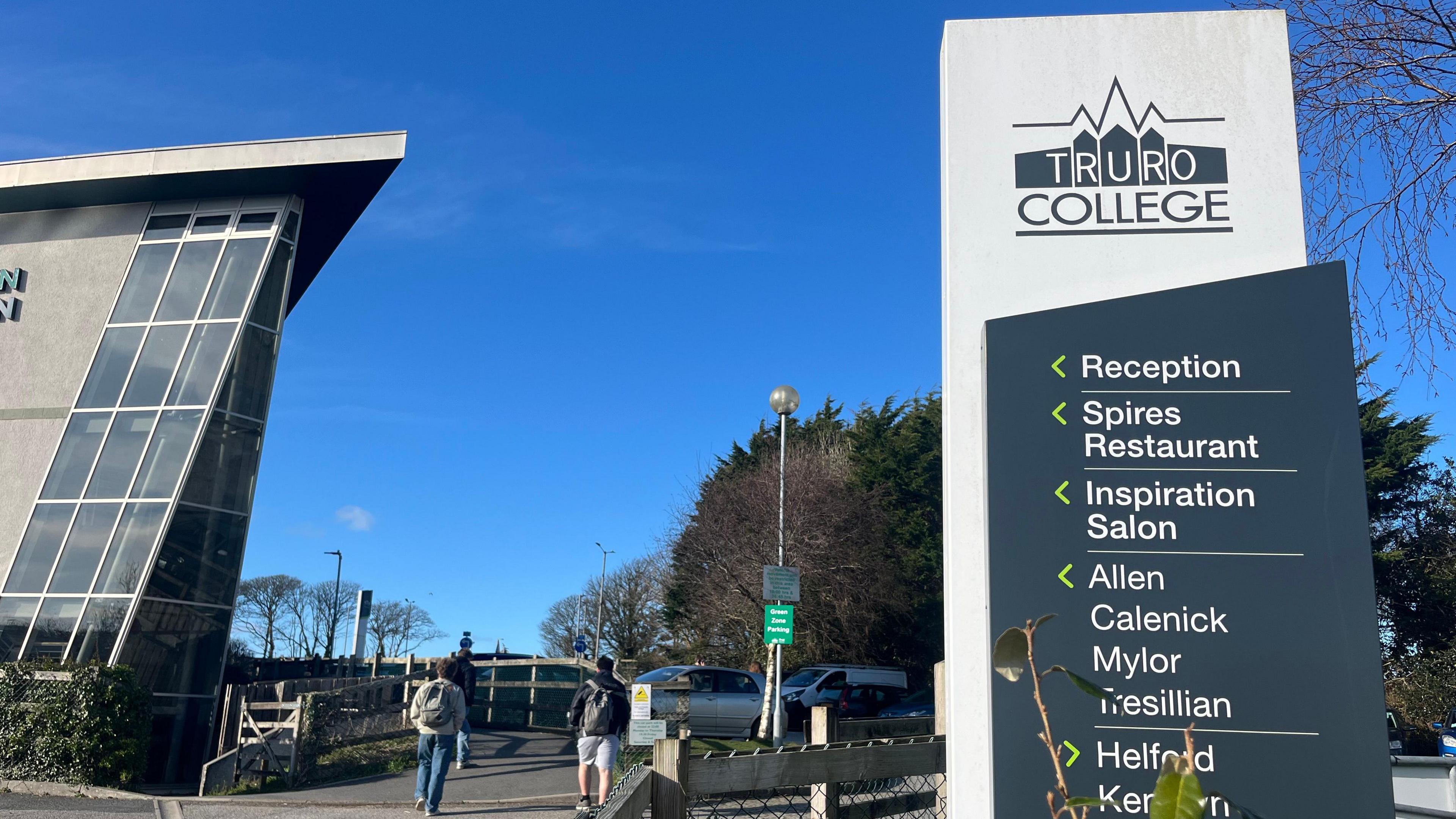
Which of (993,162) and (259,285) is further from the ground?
(259,285)

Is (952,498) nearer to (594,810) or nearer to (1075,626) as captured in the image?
(1075,626)

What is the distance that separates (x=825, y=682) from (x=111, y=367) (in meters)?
15.1

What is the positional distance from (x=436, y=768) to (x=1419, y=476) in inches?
1345

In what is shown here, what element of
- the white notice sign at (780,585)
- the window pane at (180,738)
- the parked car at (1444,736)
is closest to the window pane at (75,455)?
the window pane at (180,738)

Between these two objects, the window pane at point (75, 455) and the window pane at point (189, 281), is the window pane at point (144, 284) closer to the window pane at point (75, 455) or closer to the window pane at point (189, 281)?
the window pane at point (189, 281)

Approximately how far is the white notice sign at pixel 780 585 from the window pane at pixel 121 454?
10.4 meters

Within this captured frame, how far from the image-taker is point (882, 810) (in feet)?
19.6

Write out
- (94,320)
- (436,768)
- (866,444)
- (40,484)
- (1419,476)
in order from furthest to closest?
(866,444) → (1419,476) → (94,320) → (40,484) → (436,768)

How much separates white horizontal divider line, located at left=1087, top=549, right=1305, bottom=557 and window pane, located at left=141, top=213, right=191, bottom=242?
1911 centimetres

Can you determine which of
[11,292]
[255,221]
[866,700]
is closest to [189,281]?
[255,221]

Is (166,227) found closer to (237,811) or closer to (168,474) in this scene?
(168,474)

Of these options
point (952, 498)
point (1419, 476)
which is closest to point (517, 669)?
point (952, 498)

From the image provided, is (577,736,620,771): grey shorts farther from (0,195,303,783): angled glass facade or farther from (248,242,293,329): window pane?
(248,242,293,329): window pane

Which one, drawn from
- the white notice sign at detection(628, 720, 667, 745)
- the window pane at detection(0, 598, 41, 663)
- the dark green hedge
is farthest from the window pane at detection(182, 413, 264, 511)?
the white notice sign at detection(628, 720, 667, 745)
